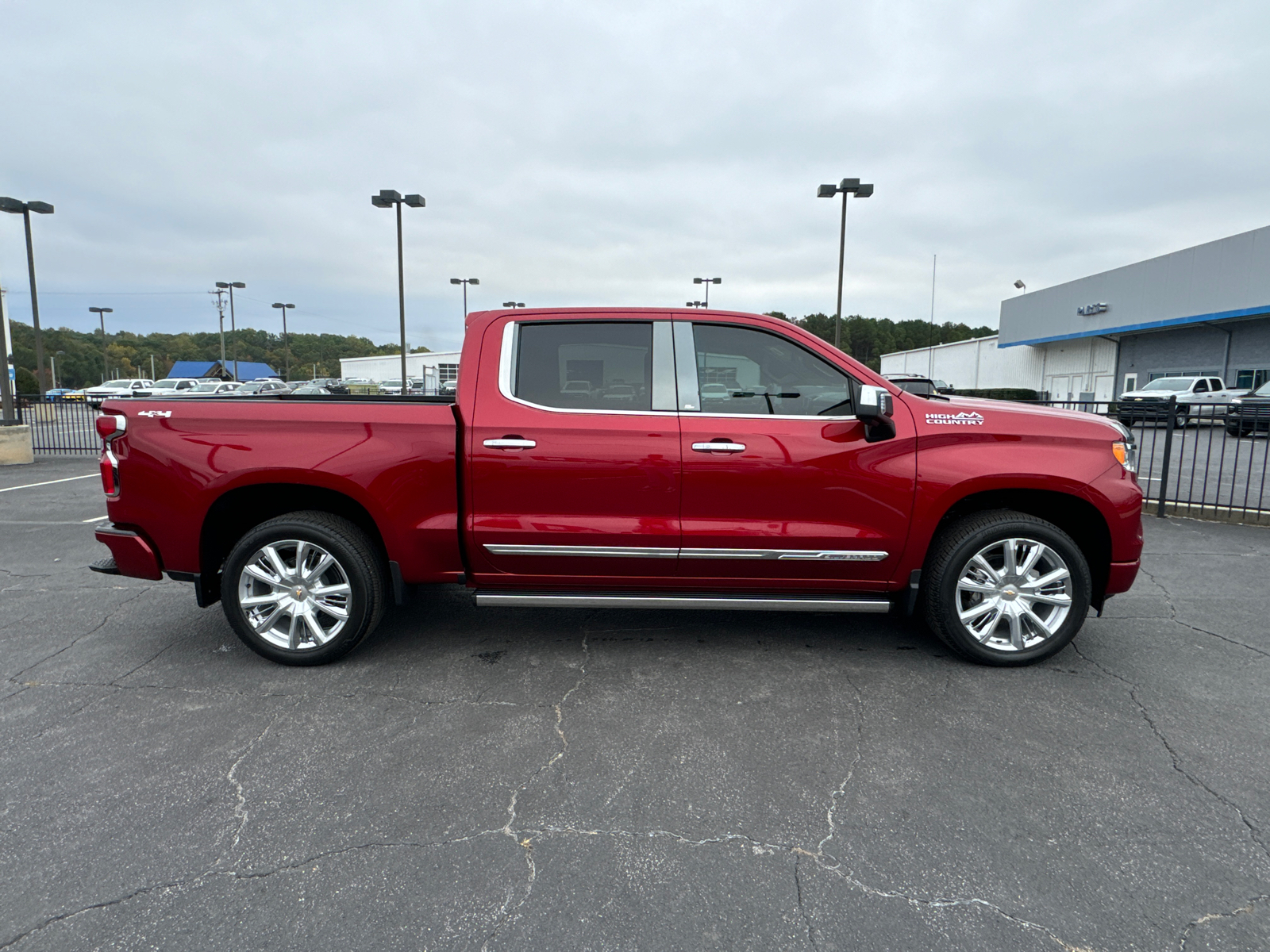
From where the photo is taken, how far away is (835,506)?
12.6ft

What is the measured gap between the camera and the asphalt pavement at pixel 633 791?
2.16 m

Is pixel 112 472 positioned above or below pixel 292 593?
above

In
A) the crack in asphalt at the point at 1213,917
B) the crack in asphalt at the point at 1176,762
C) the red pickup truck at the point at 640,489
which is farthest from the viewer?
the red pickup truck at the point at 640,489

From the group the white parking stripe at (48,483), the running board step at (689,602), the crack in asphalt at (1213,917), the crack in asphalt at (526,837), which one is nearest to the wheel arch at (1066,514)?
the running board step at (689,602)

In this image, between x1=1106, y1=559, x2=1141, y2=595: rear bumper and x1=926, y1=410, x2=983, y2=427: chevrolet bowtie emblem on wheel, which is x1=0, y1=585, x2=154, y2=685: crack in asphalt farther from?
x1=1106, y1=559, x2=1141, y2=595: rear bumper

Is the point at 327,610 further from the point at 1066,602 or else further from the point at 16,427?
the point at 16,427

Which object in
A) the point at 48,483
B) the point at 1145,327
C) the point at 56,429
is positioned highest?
the point at 1145,327

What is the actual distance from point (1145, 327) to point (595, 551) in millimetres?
36404

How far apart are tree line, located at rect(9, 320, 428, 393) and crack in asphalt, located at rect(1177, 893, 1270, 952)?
356ft

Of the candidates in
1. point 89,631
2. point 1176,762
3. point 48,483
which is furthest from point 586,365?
point 48,483

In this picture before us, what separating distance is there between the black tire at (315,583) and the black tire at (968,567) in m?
3.06

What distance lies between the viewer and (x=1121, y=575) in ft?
13.0

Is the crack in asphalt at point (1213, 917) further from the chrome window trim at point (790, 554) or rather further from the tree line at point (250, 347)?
the tree line at point (250, 347)

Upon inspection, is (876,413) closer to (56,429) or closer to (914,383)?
(914,383)
